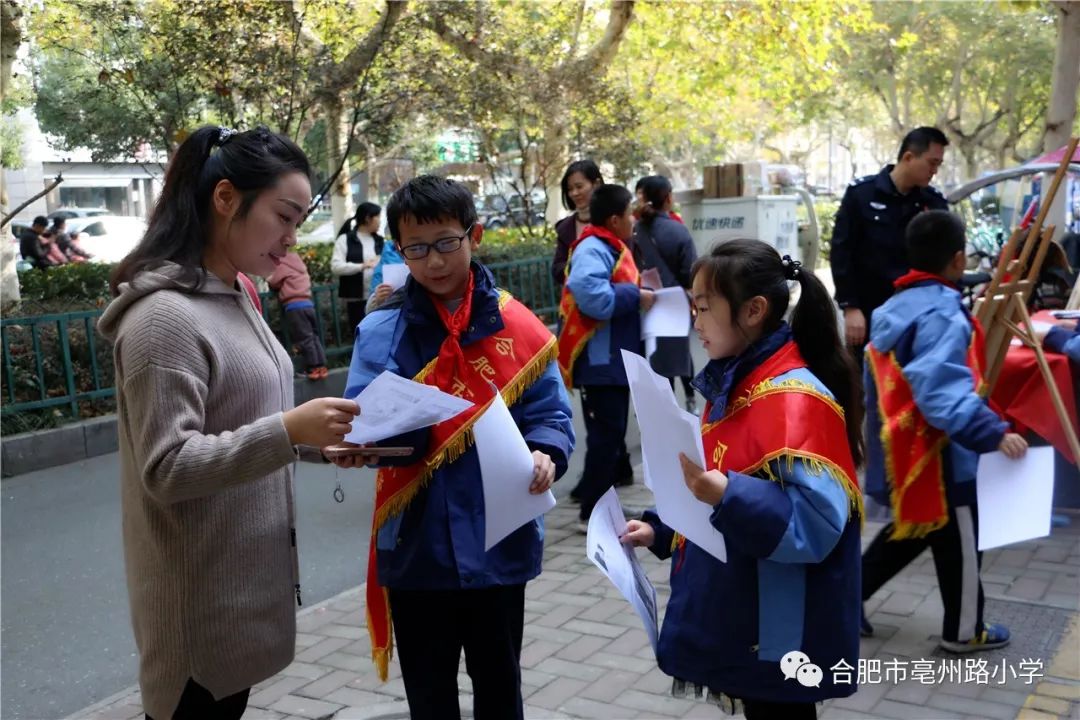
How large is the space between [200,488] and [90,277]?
9.50 m

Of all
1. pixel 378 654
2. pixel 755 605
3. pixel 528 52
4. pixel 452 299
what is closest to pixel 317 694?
pixel 378 654

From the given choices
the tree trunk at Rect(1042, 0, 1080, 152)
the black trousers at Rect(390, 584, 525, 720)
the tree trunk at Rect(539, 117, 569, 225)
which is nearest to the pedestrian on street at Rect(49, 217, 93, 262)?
the tree trunk at Rect(539, 117, 569, 225)

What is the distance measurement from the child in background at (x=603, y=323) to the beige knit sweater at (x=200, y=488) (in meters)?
3.29

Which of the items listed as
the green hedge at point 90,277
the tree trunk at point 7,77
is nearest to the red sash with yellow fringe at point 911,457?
the green hedge at point 90,277

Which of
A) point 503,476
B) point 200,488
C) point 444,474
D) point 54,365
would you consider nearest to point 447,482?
point 444,474

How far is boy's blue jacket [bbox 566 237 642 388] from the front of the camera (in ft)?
17.7

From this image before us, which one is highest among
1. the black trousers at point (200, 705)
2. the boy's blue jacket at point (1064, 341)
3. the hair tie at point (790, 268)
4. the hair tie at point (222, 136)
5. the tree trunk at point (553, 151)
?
the tree trunk at point (553, 151)

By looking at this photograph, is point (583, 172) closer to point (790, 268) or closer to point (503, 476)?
point (790, 268)

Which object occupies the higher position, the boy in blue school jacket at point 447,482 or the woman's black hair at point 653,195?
the woman's black hair at point 653,195

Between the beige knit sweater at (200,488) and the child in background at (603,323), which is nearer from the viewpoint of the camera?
the beige knit sweater at (200,488)

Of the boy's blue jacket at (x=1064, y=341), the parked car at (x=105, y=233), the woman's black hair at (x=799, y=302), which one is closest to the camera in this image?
the woman's black hair at (x=799, y=302)

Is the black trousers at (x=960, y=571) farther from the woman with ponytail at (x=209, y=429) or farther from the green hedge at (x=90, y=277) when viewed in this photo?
the green hedge at (x=90, y=277)

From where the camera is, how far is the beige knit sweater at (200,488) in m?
2.00

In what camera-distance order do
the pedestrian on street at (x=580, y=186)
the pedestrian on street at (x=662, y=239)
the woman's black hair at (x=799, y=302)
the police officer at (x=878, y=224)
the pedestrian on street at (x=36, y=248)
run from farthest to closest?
the pedestrian on street at (x=36, y=248) < the pedestrian on street at (x=662, y=239) < the pedestrian on street at (x=580, y=186) < the police officer at (x=878, y=224) < the woman's black hair at (x=799, y=302)
